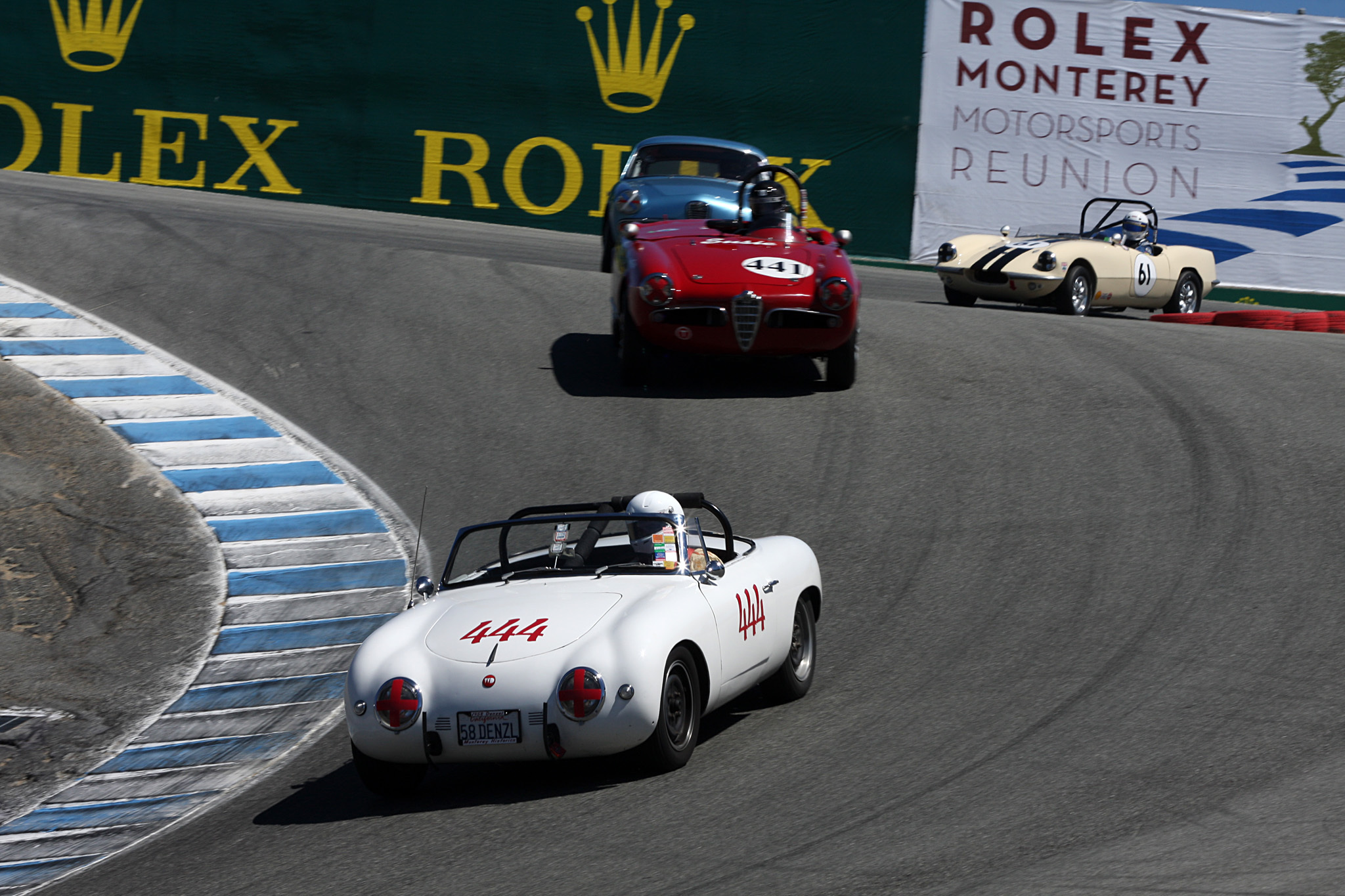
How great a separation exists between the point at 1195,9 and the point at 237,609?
1645cm

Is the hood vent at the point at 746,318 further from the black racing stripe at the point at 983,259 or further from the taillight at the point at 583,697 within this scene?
the taillight at the point at 583,697

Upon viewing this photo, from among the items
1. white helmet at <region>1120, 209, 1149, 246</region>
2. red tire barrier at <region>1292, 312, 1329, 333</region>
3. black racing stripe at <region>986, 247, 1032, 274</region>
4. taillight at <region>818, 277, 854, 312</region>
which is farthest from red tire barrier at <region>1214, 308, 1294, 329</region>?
taillight at <region>818, 277, 854, 312</region>

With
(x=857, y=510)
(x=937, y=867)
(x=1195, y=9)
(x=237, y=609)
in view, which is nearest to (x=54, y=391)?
(x=237, y=609)

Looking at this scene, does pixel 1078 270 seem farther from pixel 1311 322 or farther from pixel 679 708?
pixel 679 708

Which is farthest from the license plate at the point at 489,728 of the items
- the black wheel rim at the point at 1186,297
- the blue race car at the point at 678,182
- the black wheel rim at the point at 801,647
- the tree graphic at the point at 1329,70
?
the tree graphic at the point at 1329,70

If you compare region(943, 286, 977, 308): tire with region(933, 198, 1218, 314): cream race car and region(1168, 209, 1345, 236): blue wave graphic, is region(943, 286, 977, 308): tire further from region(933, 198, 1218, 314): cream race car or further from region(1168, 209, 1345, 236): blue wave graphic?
region(1168, 209, 1345, 236): blue wave graphic

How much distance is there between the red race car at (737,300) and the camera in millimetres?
10797

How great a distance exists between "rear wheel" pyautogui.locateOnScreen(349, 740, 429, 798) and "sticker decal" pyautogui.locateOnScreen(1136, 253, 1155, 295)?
40.1 ft

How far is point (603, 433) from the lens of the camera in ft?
34.0

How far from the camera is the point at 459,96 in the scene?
1895 cm

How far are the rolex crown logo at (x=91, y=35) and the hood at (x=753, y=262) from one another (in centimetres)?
1077

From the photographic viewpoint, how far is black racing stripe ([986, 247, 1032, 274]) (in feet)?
48.8

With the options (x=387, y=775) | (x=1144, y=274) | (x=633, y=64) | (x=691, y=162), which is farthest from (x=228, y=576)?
(x=633, y=64)

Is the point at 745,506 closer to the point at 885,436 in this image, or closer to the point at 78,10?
the point at 885,436
